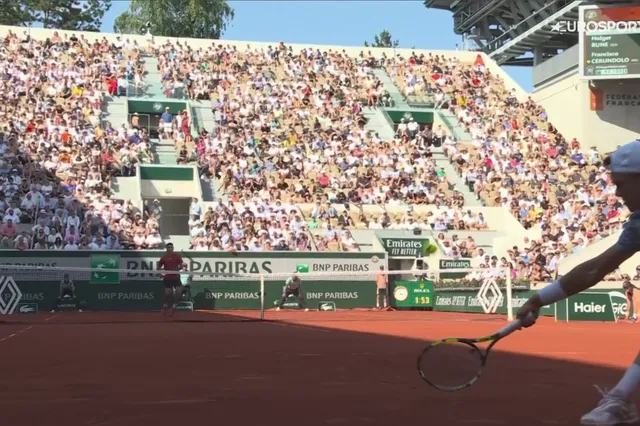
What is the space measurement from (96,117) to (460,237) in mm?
14999

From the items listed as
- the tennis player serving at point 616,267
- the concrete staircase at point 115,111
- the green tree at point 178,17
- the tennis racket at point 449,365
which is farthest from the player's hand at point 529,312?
the green tree at point 178,17

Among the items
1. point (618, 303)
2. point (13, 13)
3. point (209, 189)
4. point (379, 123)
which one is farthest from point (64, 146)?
point (13, 13)

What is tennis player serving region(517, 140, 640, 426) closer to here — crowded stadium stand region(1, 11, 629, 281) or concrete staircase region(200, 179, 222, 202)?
crowded stadium stand region(1, 11, 629, 281)

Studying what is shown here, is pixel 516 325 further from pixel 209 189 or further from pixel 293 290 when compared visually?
pixel 209 189

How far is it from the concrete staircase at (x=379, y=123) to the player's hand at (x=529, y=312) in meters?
33.2

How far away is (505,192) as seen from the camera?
34688mm

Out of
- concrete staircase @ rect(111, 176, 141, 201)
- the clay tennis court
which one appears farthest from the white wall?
the clay tennis court

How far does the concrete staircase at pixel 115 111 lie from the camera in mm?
36375

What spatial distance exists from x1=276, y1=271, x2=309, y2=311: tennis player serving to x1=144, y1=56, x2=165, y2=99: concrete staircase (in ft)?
47.5

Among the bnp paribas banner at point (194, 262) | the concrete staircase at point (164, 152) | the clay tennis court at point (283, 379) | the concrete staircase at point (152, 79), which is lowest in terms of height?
the clay tennis court at point (283, 379)

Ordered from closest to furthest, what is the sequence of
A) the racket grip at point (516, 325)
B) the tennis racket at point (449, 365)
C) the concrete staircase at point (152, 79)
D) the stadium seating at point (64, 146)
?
the racket grip at point (516, 325), the tennis racket at point (449, 365), the stadium seating at point (64, 146), the concrete staircase at point (152, 79)

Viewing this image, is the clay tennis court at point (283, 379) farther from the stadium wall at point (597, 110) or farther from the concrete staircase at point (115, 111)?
the stadium wall at point (597, 110)

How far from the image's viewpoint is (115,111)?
37188 millimetres

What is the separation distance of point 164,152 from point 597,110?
19.8m
